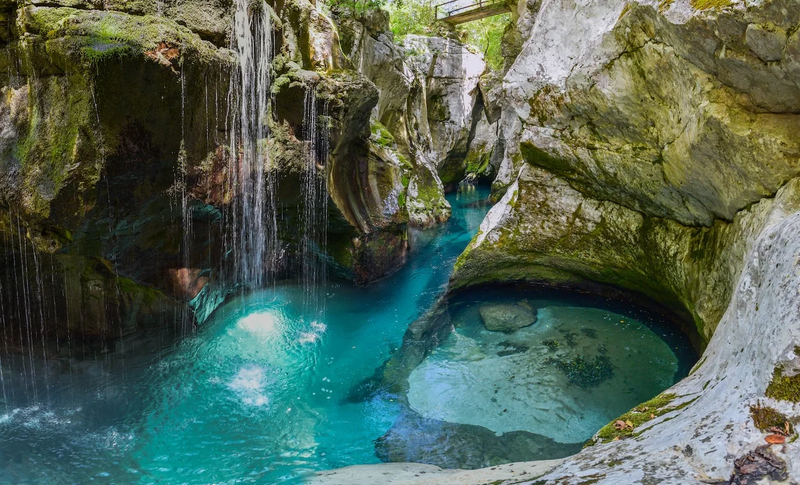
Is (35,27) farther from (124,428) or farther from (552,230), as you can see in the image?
(552,230)

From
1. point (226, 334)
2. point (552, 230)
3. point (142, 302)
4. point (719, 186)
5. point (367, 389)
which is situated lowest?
point (367, 389)

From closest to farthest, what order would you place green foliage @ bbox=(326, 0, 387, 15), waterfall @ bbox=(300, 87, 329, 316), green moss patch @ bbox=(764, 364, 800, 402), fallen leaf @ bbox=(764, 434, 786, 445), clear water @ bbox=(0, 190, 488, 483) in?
fallen leaf @ bbox=(764, 434, 786, 445), green moss patch @ bbox=(764, 364, 800, 402), clear water @ bbox=(0, 190, 488, 483), waterfall @ bbox=(300, 87, 329, 316), green foliage @ bbox=(326, 0, 387, 15)

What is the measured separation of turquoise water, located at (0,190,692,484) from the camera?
649 cm

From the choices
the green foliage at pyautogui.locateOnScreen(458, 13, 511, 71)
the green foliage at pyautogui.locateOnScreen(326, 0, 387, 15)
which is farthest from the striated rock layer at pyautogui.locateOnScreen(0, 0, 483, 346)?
the green foliage at pyautogui.locateOnScreen(458, 13, 511, 71)

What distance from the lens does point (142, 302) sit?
8.79 metres

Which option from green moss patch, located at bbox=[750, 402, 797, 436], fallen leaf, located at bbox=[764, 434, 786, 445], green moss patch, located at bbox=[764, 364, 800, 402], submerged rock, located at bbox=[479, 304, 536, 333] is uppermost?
green moss patch, located at bbox=[764, 364, 800, 402]

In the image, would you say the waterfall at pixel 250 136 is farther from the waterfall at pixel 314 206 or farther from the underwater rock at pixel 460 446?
the underwater rock at pixel 460 446

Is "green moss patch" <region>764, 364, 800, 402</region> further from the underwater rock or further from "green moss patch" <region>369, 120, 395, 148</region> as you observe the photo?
"green moss patch" <region>369, 120, 395, 148</region>

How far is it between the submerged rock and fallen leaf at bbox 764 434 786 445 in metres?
7.17

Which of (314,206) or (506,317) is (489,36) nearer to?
(314,206)

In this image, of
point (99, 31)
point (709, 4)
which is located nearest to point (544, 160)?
point (709, 4)

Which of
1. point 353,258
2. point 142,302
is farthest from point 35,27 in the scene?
point 353,258

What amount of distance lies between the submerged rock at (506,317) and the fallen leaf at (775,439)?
7.17 m

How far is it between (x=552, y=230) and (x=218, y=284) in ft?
23.6
